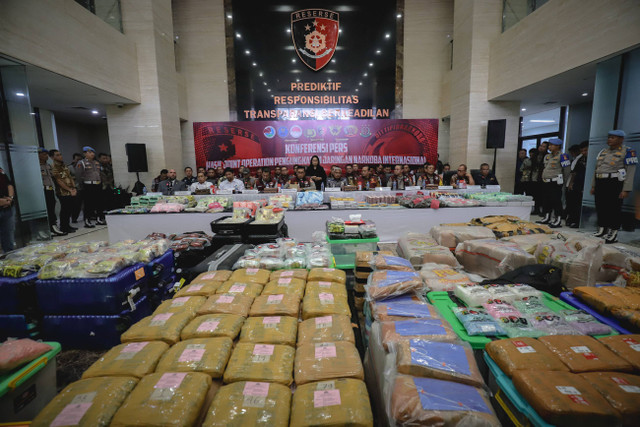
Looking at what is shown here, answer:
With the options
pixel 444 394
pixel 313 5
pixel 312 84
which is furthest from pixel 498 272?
pixel 313 5

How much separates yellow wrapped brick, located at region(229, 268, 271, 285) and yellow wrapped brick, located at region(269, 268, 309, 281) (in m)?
0.04

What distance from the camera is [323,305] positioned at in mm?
1552

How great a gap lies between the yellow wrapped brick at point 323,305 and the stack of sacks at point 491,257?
1496 mm

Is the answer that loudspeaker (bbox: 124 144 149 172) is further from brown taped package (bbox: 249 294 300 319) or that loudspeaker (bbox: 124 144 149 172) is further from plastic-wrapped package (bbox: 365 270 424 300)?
plastic-wrapped package (bbox: 365 270 424 300)

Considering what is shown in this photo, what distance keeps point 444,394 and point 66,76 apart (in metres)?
7.04

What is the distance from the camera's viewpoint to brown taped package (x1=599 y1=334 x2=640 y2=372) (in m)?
1.16

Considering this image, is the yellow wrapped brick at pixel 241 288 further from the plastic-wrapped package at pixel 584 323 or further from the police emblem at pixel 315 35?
the police emblem at pixel 315 35

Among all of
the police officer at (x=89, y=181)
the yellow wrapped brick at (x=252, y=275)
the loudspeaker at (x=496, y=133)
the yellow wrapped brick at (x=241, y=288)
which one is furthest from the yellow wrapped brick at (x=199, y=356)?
the loudspeaker at (x=496, y=133)

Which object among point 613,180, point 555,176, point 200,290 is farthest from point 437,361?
point 555,176

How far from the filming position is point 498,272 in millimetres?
2328

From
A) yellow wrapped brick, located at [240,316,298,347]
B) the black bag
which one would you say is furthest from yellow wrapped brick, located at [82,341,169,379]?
the black bag

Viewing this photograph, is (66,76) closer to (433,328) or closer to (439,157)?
(433,328)

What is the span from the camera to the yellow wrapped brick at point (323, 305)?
1.50 m

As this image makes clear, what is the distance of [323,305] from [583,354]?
1156mm
